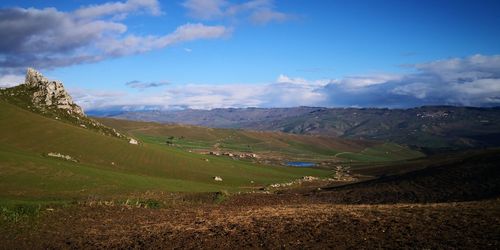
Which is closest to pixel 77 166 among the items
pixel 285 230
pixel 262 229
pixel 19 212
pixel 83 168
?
pixel 83 168

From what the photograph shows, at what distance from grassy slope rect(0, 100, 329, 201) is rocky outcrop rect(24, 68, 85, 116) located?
575 inches

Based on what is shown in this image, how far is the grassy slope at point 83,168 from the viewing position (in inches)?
1610

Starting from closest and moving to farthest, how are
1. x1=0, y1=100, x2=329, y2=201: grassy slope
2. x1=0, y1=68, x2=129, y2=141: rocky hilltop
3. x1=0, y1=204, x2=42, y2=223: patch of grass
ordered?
x1=0, y1=204, x2=42, y2=223: patch of grass → x1=0, y1=100, x2=329, y2=201: grassy slope → x1=0, y1=68, x2=129, y2=141: rocky hilltop

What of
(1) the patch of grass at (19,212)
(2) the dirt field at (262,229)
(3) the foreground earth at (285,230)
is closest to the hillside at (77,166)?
(1) the patch of grass at (19,212)

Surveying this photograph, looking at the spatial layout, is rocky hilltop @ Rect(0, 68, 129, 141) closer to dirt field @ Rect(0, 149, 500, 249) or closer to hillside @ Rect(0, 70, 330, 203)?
hillside @ Rect(0, 70, 330, 203)

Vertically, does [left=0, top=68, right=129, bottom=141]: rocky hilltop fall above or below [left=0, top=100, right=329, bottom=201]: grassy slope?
above

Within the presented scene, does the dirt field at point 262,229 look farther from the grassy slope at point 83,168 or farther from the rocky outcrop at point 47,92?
the rocky outcrop at point 47,92

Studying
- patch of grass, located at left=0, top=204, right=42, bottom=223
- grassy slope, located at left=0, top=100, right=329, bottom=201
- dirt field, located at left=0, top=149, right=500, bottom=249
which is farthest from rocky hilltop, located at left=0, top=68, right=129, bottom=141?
dirt field, located at left=0, top=149, right=500, bottom=249

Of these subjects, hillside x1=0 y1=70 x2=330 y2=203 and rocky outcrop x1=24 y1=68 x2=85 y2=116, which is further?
rocky outcrop x1=24 y1=68 x2=85 y2=116

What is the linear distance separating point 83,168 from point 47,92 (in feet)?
147

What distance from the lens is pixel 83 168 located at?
50.3 meters

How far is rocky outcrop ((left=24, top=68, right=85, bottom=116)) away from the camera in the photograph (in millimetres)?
86312

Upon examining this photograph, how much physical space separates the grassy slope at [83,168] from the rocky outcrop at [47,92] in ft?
47.9

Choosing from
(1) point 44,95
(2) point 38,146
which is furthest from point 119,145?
(1) point 44,95
